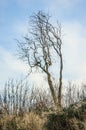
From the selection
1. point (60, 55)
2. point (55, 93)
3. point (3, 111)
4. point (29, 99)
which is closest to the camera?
point (3, 111)

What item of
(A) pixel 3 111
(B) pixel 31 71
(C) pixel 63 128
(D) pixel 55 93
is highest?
(B) pixel 31 71

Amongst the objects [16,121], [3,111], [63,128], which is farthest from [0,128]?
[63,128]

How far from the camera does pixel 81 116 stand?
8461mm

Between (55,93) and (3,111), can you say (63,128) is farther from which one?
(55,93)

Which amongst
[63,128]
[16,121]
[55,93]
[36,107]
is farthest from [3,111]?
[55,93]

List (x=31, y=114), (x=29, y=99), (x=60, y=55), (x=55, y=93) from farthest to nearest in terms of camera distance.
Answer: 1. (x=60, y=55)
2. (x=55, y=93)
3. (x=29, y=99)
4. (x=31, y=114)

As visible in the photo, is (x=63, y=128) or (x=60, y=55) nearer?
(x=63, y=128)

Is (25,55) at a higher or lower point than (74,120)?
higher

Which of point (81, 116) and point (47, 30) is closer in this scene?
point (81, 116)

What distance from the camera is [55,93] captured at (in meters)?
26.7

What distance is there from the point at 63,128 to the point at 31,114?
368 centimetres

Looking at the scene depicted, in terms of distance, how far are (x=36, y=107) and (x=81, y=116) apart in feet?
21.0

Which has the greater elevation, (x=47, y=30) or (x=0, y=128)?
(x=47, y=30)

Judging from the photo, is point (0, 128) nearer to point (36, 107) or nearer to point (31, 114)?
point (31, 114)
